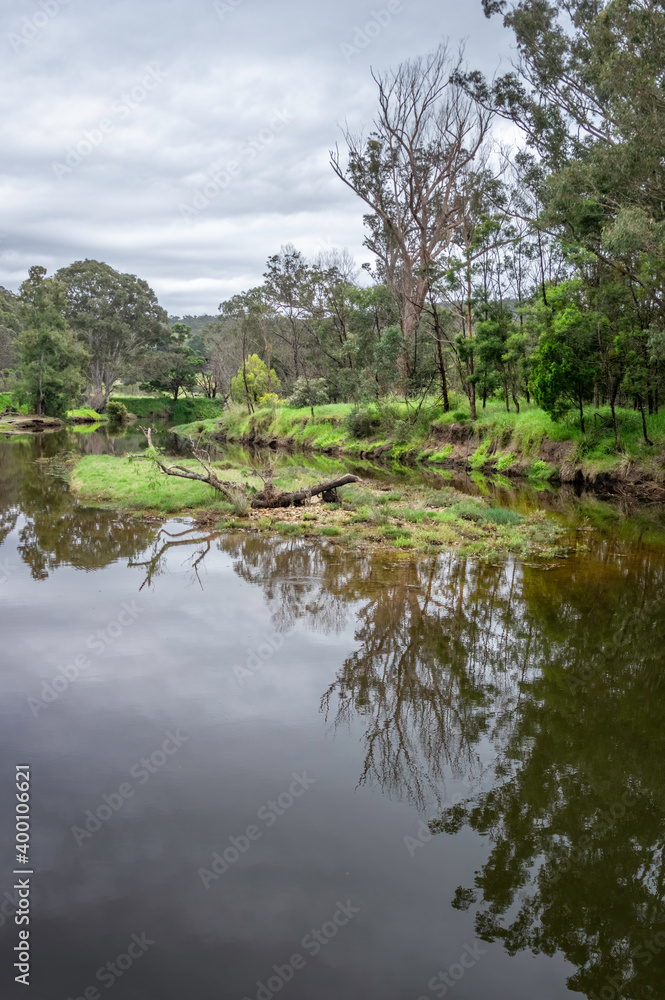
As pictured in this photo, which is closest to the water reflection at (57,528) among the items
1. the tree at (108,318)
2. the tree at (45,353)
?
the tree at (45,353)

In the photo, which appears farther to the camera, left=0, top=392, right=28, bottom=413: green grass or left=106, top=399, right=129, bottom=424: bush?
left=106, top=399, right=129, bottom=424: bush

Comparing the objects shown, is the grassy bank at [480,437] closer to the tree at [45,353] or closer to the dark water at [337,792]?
the dark water at [337,792]

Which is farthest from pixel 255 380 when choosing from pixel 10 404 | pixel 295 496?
pixel 295 496

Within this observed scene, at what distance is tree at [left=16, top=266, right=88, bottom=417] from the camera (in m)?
55.0

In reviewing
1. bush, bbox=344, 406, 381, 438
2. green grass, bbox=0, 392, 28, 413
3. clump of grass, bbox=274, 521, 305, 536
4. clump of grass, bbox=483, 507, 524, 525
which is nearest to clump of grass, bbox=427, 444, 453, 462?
bush, bbox=344, 406, 381, 438

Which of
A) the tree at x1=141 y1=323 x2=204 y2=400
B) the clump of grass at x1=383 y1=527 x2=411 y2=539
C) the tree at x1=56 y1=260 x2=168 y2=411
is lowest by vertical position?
the clump of grass at x1=383 y1=527 x2=411 y2=539

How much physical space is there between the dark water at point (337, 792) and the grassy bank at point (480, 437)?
12692 millimetres

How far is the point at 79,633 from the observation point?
8.83 meters

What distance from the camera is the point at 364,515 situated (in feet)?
52.2

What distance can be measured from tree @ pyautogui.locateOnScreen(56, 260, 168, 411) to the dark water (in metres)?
76.2

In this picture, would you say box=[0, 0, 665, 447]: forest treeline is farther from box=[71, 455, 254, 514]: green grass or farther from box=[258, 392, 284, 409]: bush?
box=[71, 455, 254, 514]: green grass

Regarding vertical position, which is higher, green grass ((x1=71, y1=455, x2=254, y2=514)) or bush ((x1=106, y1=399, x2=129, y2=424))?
bush ((x1=106, y1=399, x2=129, y2=424))

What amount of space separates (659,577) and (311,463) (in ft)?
71.8

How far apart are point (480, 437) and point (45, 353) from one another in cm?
4158
